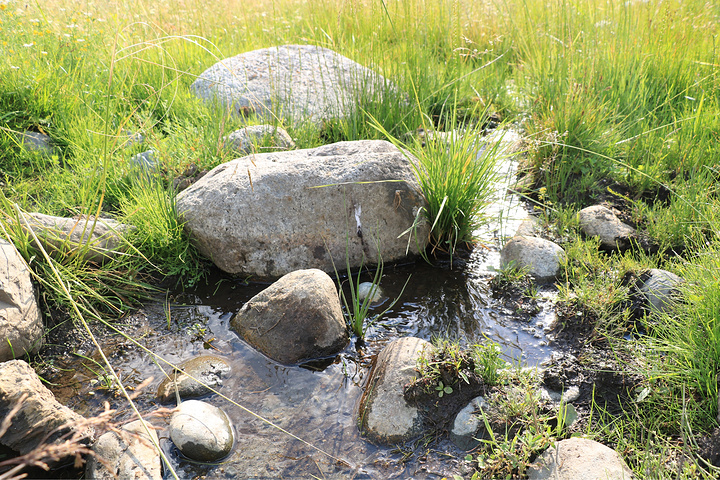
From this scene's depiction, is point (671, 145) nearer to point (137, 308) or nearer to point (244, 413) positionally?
point (244, 413)

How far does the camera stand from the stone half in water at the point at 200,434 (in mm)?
2473

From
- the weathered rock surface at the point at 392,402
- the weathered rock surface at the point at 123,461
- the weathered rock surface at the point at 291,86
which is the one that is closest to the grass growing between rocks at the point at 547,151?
the weathered rock surface at the point at 291,86

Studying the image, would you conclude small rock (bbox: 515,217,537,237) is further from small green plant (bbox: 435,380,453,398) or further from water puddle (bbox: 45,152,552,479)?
small green plant (bbox: 435,380,453,398)

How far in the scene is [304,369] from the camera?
3.09 metres

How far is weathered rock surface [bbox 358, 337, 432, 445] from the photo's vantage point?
8.55 feet

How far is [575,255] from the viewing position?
3.78m

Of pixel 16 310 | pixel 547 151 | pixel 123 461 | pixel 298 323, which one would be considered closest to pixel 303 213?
pixel 298 323

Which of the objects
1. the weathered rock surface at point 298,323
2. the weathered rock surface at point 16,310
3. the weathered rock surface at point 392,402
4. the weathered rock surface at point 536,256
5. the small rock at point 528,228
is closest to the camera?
the weathered rock surface at point 392,402

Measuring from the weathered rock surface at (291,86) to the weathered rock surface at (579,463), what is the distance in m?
3.88

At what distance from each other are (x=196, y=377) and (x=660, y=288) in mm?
3064

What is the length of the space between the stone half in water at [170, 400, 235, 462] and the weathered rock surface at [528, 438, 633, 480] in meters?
1.60

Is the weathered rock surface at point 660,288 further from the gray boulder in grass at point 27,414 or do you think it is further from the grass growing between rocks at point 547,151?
the gray boulder in grass at point 27,414

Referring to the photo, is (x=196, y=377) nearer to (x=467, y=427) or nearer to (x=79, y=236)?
(x=79, y=236)

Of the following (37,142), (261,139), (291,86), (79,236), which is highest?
(291,86)
